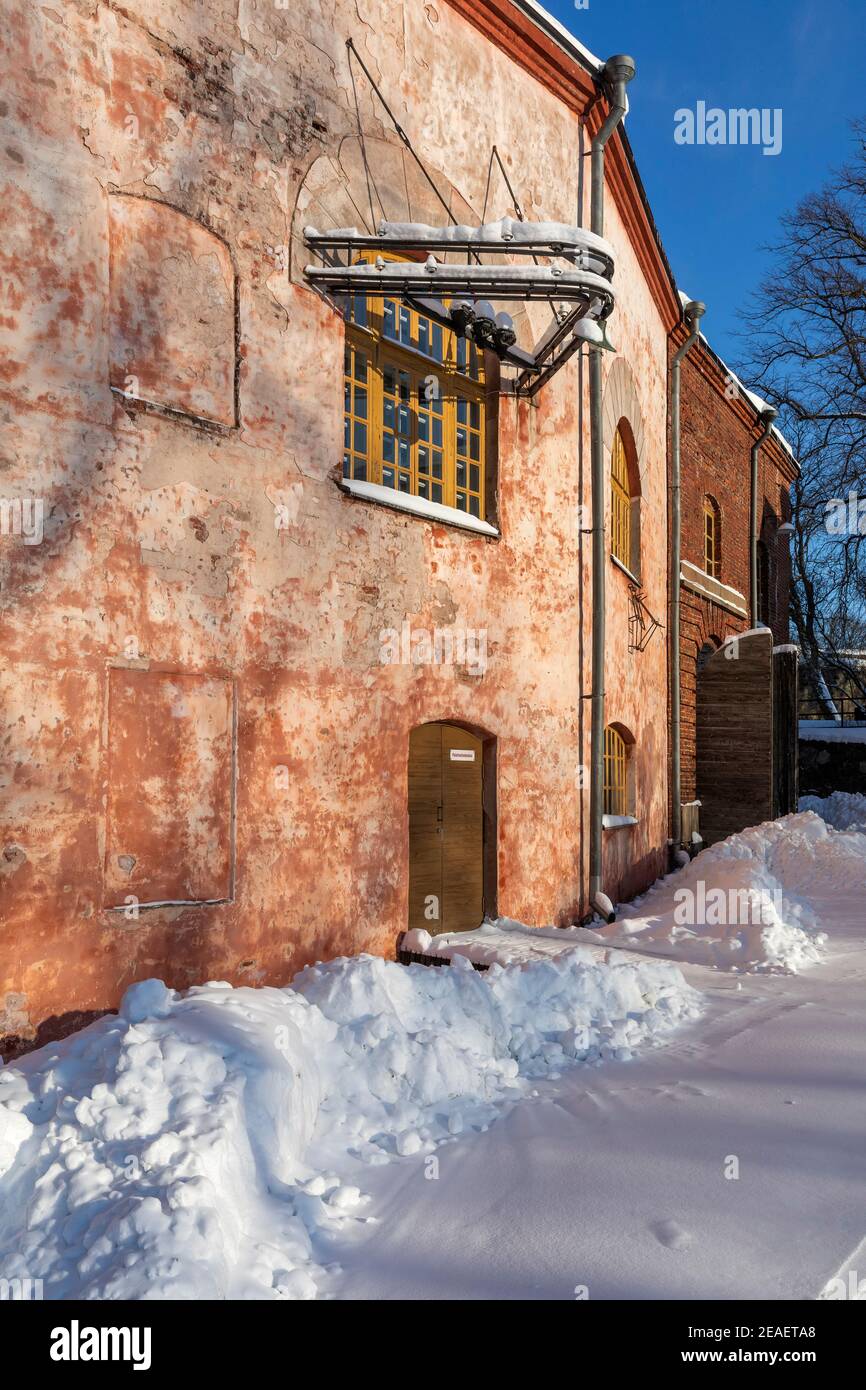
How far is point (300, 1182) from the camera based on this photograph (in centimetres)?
360

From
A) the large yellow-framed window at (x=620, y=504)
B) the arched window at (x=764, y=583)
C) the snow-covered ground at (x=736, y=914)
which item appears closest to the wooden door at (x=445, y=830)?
the snow-covered ground at (x=736, y=914)

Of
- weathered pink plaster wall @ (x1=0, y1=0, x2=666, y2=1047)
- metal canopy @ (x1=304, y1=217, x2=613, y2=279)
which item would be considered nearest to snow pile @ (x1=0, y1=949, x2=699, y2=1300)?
weathered pink plaster wall @ (x1=0, y1=0, x2=666, y2=1047)

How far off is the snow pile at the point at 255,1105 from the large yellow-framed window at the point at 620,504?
6284 mm

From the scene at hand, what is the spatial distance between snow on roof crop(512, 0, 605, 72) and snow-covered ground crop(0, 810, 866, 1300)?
7908mm

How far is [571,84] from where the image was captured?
28.5ft

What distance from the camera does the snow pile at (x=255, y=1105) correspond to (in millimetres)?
2920

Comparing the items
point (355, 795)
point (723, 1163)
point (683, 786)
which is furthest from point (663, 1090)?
point (683, 786)

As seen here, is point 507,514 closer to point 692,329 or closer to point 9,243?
point 9,243

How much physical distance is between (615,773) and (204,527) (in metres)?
6.45

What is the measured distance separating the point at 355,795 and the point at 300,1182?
9.99 feet

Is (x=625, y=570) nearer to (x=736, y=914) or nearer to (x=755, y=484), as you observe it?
Result: (x=736, y=914)

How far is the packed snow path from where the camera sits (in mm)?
2924

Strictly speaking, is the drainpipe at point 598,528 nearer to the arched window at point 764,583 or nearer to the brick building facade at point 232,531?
the brick building facade at point 232,531

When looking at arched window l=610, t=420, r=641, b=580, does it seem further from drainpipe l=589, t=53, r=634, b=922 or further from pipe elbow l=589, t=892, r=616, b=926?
pipe elbow l=589, t=892, r=616, b=926
